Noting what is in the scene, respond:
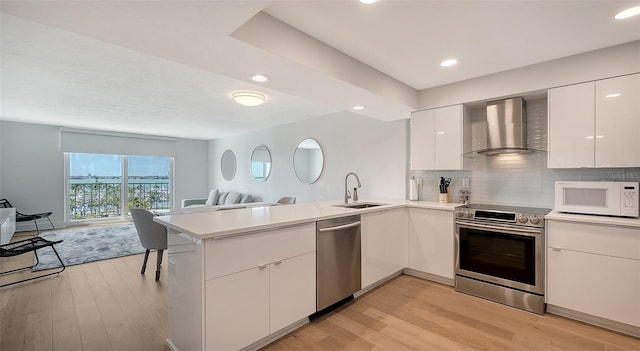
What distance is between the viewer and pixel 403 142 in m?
3.80

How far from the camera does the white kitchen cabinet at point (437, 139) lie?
3.13 meters

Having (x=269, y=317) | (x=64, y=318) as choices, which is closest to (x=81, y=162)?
(x=64, y=318)

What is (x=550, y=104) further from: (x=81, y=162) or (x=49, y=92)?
(x=81, y=162)

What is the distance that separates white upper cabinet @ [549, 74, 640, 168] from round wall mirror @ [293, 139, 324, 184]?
3.30m

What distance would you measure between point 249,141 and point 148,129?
8.00 feet

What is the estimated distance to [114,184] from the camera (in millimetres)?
7340

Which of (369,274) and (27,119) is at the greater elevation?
(27,119)

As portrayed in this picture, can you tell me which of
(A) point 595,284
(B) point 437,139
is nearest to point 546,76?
(B) point 437,139

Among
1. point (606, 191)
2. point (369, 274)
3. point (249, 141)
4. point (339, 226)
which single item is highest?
point (249, 141)

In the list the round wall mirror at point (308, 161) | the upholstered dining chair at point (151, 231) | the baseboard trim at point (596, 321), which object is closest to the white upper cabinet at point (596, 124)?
the baseboard trim at point (596, 321)

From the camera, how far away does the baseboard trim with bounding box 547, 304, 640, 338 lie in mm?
2080

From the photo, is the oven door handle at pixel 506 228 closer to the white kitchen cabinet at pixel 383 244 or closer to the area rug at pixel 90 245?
the white kitchen cabinet at pixel 383 244

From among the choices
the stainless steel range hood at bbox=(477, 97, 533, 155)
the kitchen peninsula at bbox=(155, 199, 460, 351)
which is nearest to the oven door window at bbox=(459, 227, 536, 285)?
the stainless steel range hood at bbox=(477, 97, 533, 155)

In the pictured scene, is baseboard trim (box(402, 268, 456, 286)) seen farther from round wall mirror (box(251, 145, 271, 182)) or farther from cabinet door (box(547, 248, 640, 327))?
round wall mirror (box(251, 145, 271, 182))
